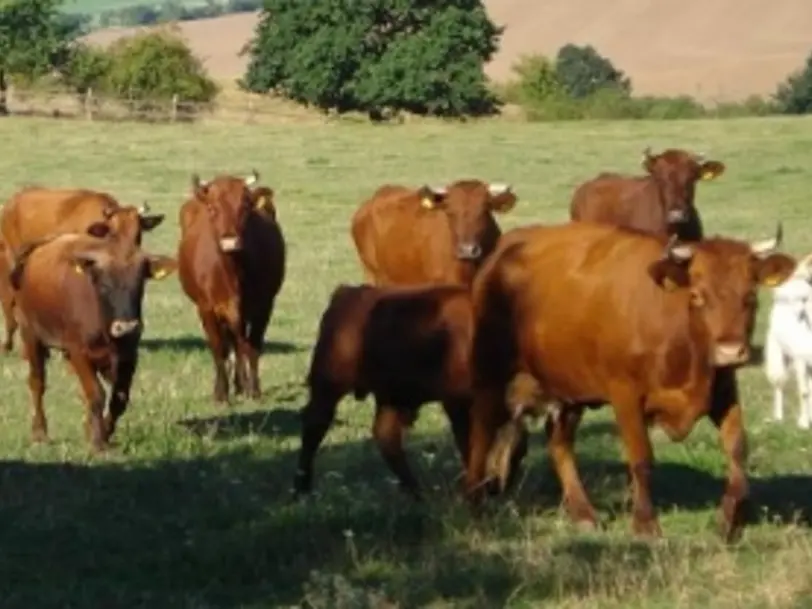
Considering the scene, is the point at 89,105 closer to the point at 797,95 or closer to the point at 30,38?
the point at 30,38

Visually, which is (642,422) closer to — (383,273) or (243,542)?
(243,542)

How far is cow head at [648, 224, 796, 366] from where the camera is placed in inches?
388

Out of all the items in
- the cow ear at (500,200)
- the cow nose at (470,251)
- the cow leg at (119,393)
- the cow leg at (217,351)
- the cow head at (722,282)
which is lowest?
the cow leg at (217,351)

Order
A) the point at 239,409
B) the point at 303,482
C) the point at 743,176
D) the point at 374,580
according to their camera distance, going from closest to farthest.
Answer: the point at 374,580 → the point at 303,482 → the point at 239,409 → the point at 743,176

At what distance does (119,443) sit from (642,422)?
14.6 feet

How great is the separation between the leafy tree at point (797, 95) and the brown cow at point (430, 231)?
229ft

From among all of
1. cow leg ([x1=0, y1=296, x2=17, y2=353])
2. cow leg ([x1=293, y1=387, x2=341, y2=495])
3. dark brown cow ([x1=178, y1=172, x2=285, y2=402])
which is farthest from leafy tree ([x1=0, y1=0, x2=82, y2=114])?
cow leg ([x1=293, y1=387, x2=341, y2=495])

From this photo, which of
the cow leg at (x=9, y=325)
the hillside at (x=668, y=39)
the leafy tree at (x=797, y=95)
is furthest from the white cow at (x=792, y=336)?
the hillside at (x=668, y=39)

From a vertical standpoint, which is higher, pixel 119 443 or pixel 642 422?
pixel 642 422

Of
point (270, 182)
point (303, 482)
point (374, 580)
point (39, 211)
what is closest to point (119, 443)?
point (303, 482)

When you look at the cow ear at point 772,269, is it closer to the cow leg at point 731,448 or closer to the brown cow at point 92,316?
the cow leg at point 731,448

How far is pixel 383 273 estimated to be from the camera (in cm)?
2067

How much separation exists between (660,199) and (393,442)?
9.99m

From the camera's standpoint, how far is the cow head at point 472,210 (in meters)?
17.0
